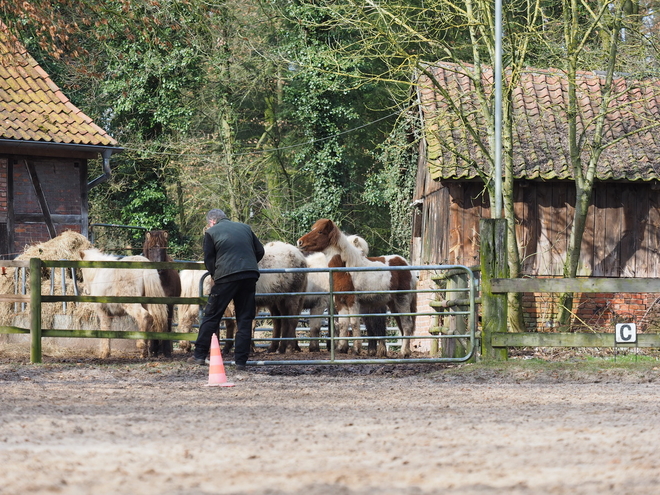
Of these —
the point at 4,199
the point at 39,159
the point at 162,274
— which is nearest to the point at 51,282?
the point at 162,274

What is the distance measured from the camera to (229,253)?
10797mm

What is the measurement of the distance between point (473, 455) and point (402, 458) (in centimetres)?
39

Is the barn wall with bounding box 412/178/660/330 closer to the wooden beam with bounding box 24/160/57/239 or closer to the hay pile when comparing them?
the hay pile

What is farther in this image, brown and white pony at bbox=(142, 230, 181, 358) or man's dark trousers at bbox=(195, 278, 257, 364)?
brown and white pony at bbox=(142, 230, 181, 358)

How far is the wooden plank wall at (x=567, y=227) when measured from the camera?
62.6ft

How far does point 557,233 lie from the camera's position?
62.7ft

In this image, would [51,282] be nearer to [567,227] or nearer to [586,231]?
[567,227]

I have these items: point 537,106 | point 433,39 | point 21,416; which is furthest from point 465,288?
point 537,106

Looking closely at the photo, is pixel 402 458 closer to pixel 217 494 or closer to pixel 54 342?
pixel 217 494

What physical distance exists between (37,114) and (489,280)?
12.4 m

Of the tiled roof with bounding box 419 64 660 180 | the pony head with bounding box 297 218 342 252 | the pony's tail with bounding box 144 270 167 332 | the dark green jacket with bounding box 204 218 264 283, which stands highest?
the tiled roof with bounding box 419 64 660 180

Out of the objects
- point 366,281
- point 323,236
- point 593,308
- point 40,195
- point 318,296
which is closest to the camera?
point 323,236

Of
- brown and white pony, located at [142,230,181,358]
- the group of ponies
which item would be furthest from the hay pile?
brown and white pony, located at [142,230,181,358]

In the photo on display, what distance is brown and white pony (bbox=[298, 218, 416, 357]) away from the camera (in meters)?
13.6
